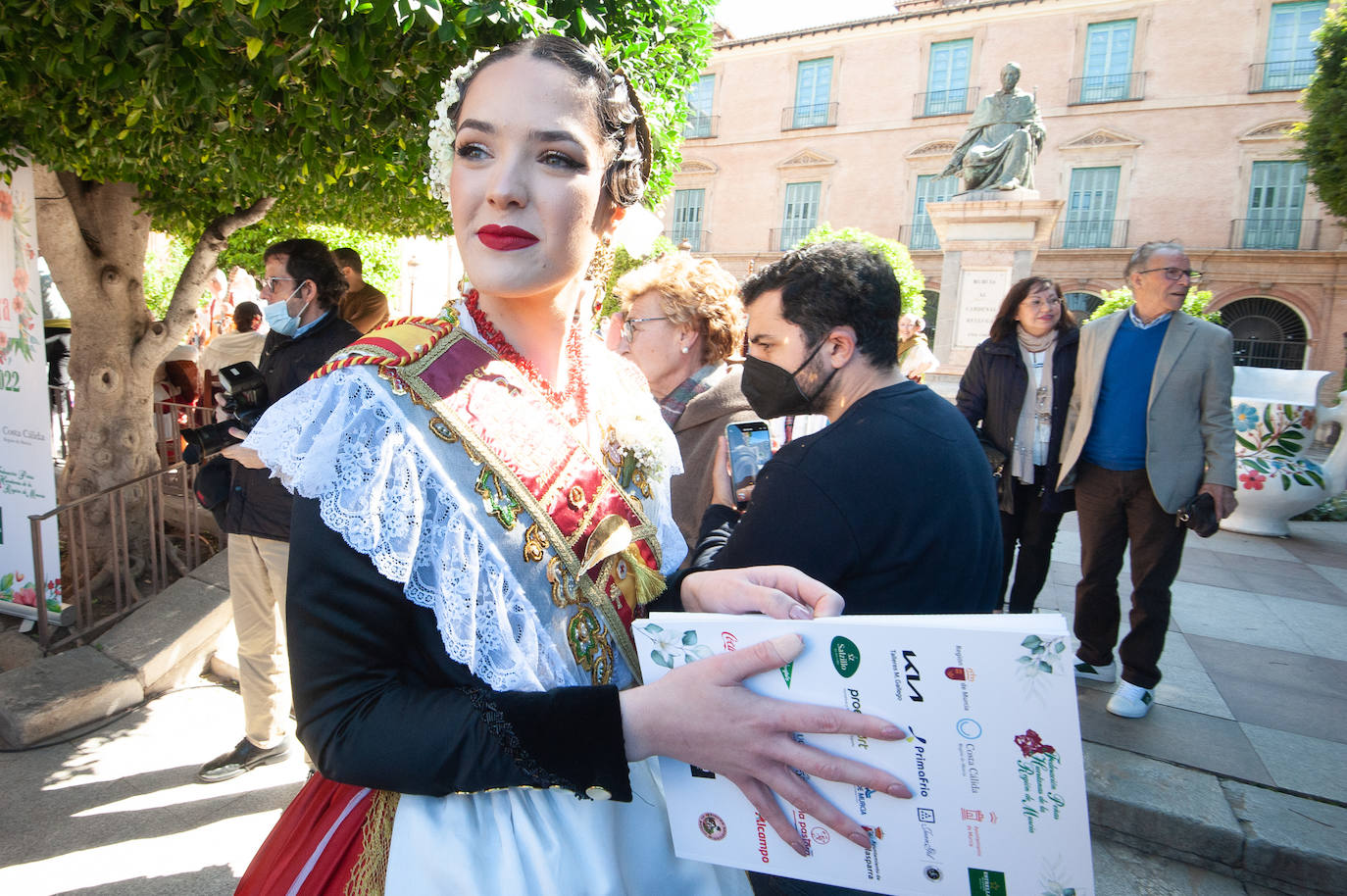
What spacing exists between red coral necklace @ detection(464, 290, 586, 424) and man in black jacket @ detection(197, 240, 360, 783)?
2350 millimetres

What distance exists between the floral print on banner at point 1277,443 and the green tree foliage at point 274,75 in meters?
6.38

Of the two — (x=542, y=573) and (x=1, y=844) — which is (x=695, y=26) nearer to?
(x=542, y=573)

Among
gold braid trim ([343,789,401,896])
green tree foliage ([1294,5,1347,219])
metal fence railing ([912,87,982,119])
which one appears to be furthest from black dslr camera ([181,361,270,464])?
metal fence railing ([912,87,982,119])

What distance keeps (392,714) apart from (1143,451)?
3.81 m

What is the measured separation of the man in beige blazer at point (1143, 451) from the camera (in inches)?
141

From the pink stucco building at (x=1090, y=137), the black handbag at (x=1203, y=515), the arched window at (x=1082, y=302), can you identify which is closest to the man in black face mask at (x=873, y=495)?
the black handbag at (x=1203, y=515)

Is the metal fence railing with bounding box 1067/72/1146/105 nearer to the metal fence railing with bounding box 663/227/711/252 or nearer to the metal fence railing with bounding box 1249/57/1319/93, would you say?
the metal fence railing with bounding box 1249/57/1319/93

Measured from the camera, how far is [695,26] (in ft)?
11.4

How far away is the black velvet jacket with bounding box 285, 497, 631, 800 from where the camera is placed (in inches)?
38.1

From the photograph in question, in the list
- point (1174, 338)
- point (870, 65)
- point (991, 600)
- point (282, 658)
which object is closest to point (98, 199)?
point (282, 658)

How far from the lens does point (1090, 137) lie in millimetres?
23438

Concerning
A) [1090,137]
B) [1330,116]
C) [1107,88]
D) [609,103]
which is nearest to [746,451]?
[609,103]

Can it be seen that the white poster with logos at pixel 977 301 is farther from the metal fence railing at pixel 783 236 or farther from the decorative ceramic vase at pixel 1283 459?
the metal fence railing at pixel 783 236

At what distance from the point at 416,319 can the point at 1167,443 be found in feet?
11.8
